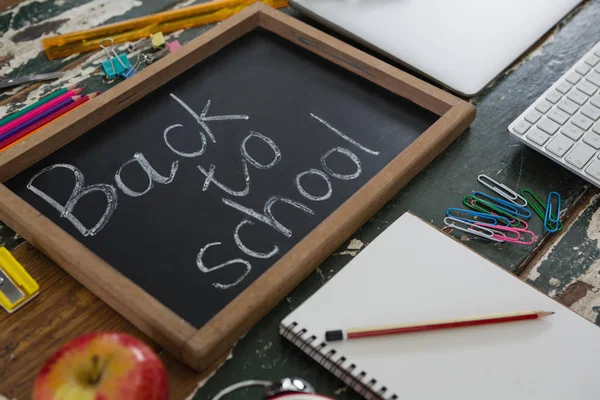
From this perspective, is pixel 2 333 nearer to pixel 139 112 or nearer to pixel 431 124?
pixel 139 112

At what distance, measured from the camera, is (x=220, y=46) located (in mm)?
826

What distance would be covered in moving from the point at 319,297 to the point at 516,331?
19 cm

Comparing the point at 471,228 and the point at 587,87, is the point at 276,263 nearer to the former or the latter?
the point at 471,228

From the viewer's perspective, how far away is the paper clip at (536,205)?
0.69 m

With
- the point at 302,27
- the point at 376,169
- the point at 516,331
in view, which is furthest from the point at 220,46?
the point at 516,331

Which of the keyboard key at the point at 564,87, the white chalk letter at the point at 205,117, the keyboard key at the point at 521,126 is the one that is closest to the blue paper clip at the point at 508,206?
the keyboard key at the point at 521,126

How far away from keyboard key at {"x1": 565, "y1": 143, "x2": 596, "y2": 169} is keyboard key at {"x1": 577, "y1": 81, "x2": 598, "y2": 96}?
10 cm

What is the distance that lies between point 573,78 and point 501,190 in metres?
0.22

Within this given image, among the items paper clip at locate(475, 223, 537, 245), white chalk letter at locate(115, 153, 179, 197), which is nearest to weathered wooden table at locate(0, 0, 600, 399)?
paper clip at locate(475, 223, 537, 245)

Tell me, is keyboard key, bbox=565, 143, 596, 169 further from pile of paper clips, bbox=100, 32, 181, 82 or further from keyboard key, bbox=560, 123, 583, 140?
pile of paper clips, bbox=100, 32, 181, 82

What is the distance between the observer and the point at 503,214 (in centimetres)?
69

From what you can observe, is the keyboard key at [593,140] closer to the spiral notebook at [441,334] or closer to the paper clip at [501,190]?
the paper clip at [501,190]

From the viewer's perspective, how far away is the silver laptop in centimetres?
82

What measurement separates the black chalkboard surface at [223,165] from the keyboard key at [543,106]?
14 centimetres
